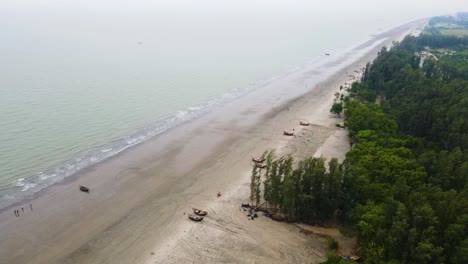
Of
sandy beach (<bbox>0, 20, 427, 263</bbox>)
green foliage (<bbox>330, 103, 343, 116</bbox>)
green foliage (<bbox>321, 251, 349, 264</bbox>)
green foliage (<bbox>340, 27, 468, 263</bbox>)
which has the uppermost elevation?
green foliage (<bbox>340, 27, 468, 263</bbox>)

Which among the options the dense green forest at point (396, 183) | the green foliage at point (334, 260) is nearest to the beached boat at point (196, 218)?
the dense green forest at point (396, 183)

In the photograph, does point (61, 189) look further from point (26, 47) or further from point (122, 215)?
point (26, 47)

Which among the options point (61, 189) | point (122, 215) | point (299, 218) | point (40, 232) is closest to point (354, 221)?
point (299, 218)

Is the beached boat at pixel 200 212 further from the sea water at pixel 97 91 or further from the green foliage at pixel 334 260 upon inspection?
the sea water at pixel 97 91

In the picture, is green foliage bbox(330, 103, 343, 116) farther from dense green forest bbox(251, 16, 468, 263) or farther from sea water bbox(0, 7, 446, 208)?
sea water bbox(0, 7, 446, 208)

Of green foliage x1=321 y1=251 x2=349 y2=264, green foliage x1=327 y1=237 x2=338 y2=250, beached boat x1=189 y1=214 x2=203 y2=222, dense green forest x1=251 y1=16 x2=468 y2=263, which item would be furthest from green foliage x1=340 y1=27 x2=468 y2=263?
beached boat x1=189 y1=214 x2=203 y2=222

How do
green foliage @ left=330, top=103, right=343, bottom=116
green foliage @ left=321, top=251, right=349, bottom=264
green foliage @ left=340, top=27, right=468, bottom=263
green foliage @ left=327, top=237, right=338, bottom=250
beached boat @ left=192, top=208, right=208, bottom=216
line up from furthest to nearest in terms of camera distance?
green foliage @ left=330, top=103, right=343, bottom=116, beached boat @ left=192, top=208, right=208, bottom=216, green foliage @ left=327, top=237, right=338, bottom=250, green foliage @ left=321, top=251, right=349, bottom=264, green foliage @ left=340, top=27, right=468, bottom=263

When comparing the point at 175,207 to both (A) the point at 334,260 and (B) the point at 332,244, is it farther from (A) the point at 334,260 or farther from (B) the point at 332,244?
(A) the point at 334,260
